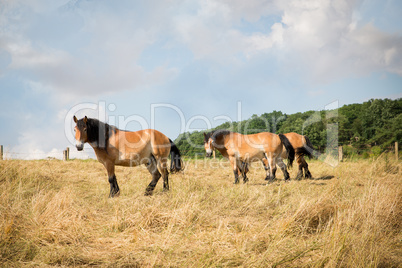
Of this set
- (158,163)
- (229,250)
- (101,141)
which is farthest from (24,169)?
(229,250)

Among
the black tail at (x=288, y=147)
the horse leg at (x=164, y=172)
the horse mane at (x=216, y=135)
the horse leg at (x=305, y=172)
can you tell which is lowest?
Answer: the horse leg at (x=305, y=172)

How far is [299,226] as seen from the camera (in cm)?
343

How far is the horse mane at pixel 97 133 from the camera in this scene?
614 cm

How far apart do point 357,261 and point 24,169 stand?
8.87 m

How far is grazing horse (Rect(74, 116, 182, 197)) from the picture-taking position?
6105mm

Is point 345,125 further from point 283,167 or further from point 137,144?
point 137,144

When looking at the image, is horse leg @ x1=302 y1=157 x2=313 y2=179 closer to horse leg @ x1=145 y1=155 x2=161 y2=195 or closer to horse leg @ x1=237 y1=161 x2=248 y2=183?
horse leg @ x1=237 y1=161 x2=248 y2=183

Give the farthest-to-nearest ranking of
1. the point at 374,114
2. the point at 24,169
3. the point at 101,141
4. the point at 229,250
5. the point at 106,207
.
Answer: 1. the point at 374,114
2. the point at 24,169
3. the point at 101,141
4. the point at 106,207
5. the point at 229,250

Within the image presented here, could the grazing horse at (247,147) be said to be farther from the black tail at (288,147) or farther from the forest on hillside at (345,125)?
the forest on hillside at (345,125)

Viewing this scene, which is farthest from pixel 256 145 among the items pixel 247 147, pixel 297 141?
pixel 297 141

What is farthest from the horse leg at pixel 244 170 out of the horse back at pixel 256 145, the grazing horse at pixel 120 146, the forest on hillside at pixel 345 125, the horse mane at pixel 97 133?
the forest on hillside at pixel 345 125

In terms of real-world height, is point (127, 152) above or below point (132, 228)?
above

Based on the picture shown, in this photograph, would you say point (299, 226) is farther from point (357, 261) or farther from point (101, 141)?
point (101, 141)

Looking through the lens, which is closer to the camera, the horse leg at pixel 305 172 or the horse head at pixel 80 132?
the horse head at pixel 80 132
